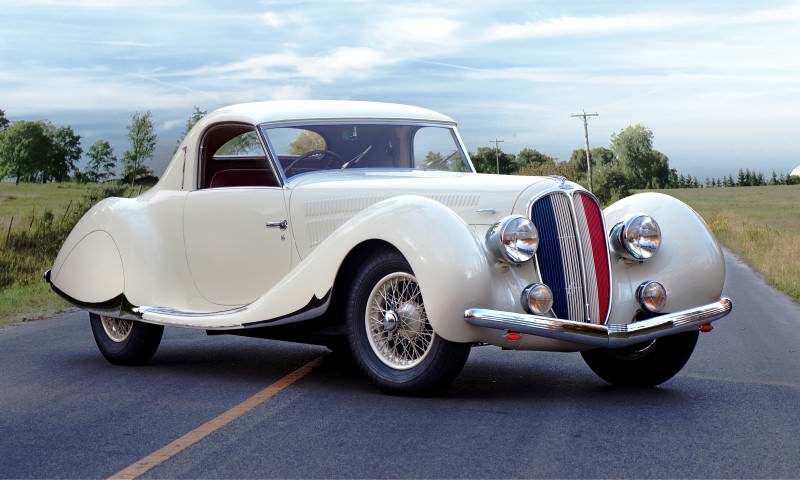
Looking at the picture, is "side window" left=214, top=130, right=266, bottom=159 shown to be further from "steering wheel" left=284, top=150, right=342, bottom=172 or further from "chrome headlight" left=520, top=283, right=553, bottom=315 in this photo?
"chrome headlight" left=520, top=283, right=553, bottom=315

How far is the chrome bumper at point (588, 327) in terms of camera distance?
20.0 ft

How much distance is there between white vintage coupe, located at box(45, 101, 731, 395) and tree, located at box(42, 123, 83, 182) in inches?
1972

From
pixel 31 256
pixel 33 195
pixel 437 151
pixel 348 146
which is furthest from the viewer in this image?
pixel 33 195

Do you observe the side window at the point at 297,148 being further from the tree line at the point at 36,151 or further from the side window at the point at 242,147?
the tree line at the point at 36,151

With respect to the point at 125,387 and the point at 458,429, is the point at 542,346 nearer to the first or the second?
the point at 458,429

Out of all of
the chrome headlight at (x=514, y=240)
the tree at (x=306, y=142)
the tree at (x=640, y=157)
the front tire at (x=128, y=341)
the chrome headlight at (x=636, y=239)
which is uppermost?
the tree at (x=306, y=142)

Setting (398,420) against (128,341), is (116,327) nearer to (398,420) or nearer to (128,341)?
(128,341)

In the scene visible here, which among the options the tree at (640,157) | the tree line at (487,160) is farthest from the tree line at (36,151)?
the tree at (640,157)

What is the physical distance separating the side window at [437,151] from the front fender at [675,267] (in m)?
1.80

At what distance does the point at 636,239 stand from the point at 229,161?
3573 mm

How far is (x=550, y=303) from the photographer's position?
6.34 metres

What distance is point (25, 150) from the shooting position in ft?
220

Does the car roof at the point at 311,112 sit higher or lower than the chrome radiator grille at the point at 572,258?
higher

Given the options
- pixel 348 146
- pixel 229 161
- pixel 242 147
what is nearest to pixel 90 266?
pixel 229 161
